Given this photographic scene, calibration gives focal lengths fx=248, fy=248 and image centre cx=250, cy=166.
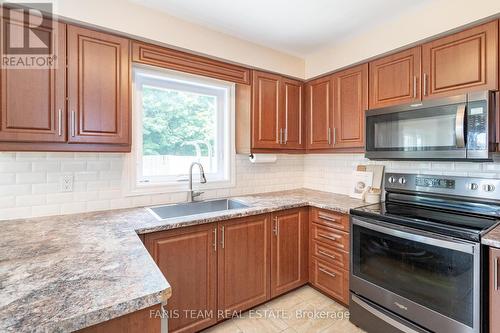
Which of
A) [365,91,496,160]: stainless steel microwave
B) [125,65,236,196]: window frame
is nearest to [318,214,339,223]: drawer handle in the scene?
[365,91,496,160]: stainless steel microwave

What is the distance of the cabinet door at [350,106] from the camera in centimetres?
222

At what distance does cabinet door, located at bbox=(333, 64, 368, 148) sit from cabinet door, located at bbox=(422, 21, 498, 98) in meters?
0.49

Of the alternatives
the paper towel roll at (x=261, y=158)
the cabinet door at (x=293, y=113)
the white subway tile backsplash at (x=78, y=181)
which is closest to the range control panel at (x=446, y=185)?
the white subway tile backsplash at (x=78, y=181)

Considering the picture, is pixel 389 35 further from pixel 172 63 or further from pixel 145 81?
pixel 145 81

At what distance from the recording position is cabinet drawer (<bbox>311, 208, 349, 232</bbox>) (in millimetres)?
2014

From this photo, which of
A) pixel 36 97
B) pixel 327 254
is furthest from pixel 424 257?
pixel 36 97

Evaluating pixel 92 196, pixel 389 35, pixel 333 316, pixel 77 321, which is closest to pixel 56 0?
pixel 92 196

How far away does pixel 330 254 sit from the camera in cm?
214

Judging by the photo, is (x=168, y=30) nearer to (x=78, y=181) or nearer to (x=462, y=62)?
(x=78, y=181)

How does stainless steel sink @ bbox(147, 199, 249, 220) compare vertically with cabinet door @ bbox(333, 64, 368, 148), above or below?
below

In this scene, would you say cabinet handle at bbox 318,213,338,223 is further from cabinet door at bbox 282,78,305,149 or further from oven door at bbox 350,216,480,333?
cabinet door at bbox 282,78,305,149

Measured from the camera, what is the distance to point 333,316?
1.99m

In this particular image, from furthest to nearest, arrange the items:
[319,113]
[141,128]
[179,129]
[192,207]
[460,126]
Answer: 1. [319,113]
2. [179,129]
3. [192,207]
4. [141,128]
5. [460,126]

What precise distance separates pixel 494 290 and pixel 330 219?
1047 mm
